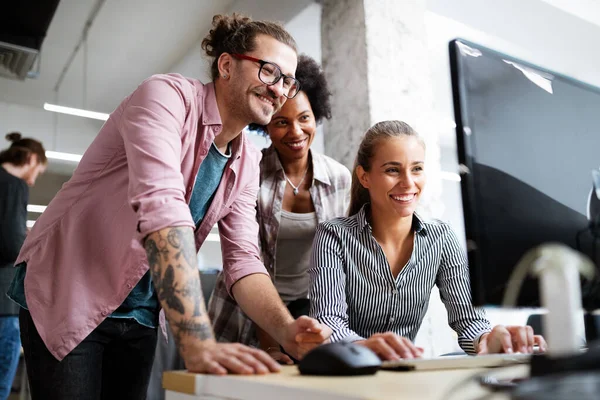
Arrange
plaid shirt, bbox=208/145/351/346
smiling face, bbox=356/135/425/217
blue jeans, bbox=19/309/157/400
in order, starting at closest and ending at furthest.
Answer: blue jeans, bbox=19/309/157/400, smiling face, bbox=356/135/425/217, plaid shirt, bbox=208/145/351/346

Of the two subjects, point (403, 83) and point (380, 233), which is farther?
point (403, 83)

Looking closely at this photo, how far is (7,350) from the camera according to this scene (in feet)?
9.45

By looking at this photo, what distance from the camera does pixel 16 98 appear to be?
19.7ft

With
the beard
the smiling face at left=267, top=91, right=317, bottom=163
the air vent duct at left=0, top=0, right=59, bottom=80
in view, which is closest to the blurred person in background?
the air vent duct at left=0, top=0, right=59, bottom=80

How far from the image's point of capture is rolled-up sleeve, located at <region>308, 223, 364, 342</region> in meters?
1.32

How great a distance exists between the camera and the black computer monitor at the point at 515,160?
646 millimetres

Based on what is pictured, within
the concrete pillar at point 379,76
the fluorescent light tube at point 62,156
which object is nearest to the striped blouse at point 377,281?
the concrete pillar at point 379,76

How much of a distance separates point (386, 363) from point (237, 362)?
0.19m

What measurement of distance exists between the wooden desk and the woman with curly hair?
1014mm

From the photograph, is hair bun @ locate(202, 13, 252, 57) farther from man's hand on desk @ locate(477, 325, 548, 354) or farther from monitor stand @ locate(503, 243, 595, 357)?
monitor stand @ locate(503, 243, 595, 357)

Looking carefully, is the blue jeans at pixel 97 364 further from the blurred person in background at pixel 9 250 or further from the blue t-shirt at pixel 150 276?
the blurred person in background at pixel 9 250

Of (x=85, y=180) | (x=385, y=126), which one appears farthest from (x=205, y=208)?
(x=385, y=126)

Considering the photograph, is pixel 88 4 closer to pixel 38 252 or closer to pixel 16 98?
pixel 16 98

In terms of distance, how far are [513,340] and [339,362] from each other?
0.48 m
